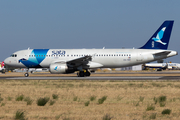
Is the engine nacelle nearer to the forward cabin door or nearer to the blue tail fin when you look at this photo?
the forward cabin door

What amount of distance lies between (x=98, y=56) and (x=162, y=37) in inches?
371

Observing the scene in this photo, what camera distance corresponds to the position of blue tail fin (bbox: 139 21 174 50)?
38094 millimetres

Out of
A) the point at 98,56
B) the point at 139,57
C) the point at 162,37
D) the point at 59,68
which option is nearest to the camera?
the point at 59,68

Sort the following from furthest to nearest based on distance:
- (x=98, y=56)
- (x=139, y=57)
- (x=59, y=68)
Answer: (x=98, y=56), (x=139, y=57), (x=59, y=68)

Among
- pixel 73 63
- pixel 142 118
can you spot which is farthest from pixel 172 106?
pixel 73 63

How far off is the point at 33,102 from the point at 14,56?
28.1 metres

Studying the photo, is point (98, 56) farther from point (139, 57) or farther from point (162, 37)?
point (162, 37)

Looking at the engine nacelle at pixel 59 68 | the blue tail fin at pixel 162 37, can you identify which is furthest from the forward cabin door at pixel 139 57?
the engine nacelle at pixel 59 68

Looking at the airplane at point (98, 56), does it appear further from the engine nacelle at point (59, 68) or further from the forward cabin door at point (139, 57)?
the engine nacelle at point (59, 68)

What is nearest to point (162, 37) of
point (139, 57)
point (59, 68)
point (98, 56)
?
point (139, 57)

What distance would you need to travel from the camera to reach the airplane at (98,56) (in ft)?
120

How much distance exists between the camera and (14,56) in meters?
40.7

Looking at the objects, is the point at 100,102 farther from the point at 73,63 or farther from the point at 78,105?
the point at 73,63

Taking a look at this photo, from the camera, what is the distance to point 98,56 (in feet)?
124
